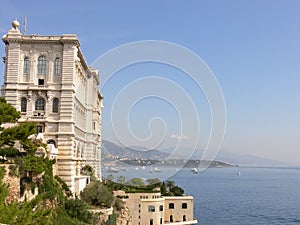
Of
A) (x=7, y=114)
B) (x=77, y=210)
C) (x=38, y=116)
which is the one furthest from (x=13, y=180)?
(x=38, y=116)

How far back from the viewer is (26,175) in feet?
81.1

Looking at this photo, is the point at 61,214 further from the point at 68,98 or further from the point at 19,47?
the point at 19,47

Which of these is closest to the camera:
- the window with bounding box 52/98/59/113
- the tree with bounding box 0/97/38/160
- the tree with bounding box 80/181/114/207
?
the tree with bounding box 0/97/38/160

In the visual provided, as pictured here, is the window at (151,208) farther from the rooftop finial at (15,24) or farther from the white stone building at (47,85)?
the rooftop finial at (15,24)

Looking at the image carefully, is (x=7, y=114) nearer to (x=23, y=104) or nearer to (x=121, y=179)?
(x=23, y=104)

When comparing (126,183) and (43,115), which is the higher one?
(43,115)

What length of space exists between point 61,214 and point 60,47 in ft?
45.7

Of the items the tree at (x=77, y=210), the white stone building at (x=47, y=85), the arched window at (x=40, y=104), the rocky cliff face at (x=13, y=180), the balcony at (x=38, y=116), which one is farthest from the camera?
the arched window at (x=40, y=104)

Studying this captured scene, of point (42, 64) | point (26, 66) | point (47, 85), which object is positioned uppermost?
point (42, 64)

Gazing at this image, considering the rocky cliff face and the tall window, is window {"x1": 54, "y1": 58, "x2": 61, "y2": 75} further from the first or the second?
the rocky cliff face

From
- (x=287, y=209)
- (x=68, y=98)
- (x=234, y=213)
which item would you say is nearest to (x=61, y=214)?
(x=68, y=98)

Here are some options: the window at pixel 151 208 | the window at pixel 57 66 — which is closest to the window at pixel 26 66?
the window at pixel 57 66

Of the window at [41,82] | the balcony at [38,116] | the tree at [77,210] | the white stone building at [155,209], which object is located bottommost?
the white stone building at [155,209]

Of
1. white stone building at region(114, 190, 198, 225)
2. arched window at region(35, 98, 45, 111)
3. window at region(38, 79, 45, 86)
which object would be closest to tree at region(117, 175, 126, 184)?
white stone building at region(114, 190, 198, 225)
